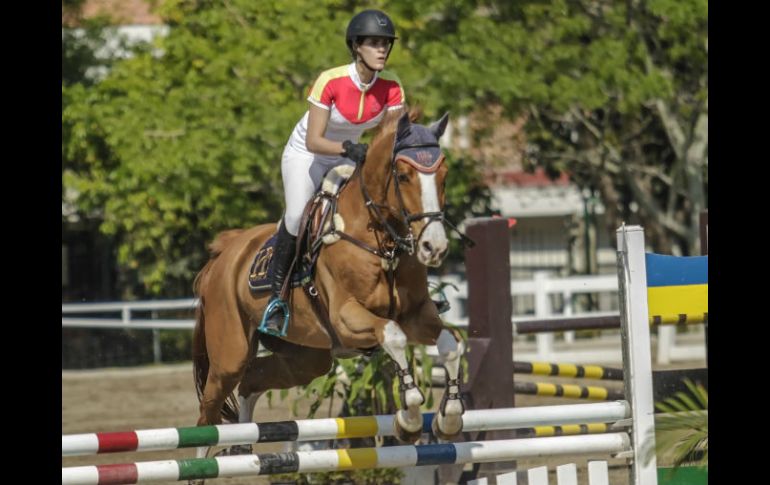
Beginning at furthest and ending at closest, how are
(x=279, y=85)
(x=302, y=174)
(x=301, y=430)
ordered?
(x=279, y=85) < (x=302, y=174) < (x=301, y=430)

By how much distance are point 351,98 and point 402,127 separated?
20.3 inches

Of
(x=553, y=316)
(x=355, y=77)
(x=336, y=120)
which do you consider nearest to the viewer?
(x=355, y=77)

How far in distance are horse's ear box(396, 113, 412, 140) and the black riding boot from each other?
0.93m

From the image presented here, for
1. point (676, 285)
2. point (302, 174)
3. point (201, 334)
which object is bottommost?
point (201, 334)

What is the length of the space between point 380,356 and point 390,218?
168 centimetres

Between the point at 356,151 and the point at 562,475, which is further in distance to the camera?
the point at 356,151

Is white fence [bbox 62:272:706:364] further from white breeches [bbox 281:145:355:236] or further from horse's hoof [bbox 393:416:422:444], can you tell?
horse's hoof [bbox 393:416:422:444]

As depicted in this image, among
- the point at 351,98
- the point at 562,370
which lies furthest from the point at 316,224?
the point at 562,370

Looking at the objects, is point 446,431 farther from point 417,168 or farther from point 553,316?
point 553,316

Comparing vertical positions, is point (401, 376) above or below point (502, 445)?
above

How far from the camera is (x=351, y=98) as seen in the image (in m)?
5.79
